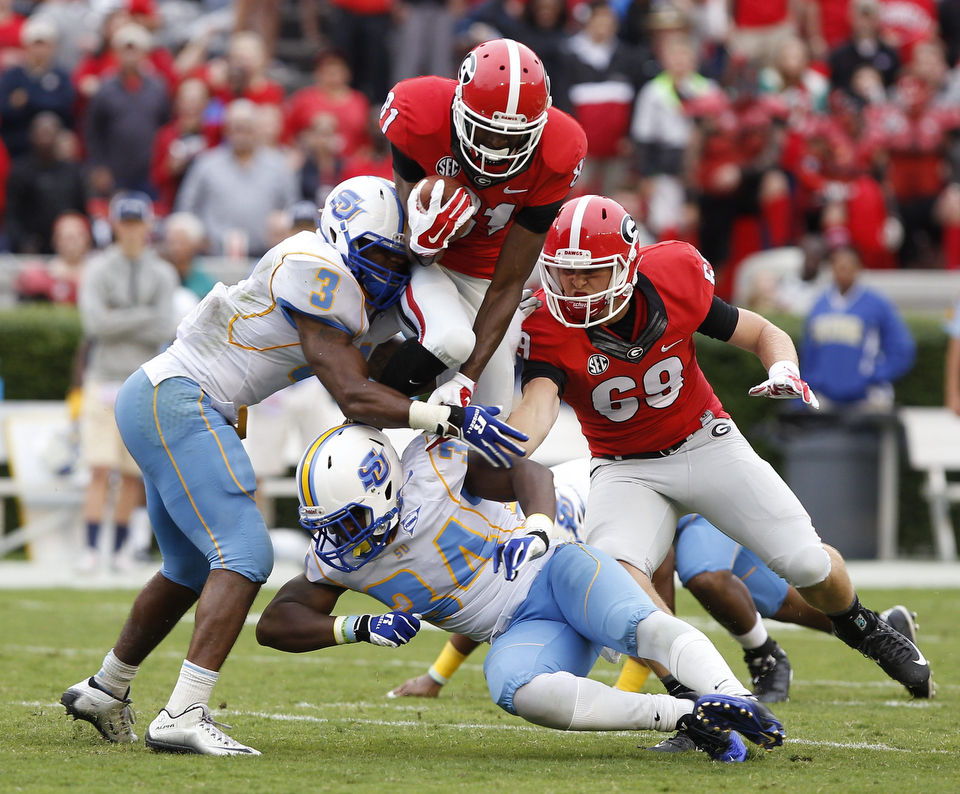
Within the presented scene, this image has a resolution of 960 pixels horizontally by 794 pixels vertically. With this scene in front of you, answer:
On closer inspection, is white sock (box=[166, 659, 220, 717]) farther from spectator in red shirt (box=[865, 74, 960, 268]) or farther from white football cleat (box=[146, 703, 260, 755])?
spectator in red shirt (box=[865, 74, 960, 268])

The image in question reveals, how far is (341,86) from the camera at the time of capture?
1251cm

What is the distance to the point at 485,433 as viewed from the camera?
4285mm

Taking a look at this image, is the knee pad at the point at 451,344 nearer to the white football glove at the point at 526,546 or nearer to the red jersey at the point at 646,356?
the red jersey at the point at 646,356

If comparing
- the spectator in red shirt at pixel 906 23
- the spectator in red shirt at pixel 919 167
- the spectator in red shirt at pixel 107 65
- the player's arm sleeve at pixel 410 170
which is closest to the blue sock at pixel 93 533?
the spectator in red shirt at pixel 107 65

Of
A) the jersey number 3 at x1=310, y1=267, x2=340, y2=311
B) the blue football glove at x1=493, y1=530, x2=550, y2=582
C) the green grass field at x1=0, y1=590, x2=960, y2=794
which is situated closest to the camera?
the green grass field at x1=0, y1=590, x2=960, y2=794

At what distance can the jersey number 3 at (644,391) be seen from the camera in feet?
16.2

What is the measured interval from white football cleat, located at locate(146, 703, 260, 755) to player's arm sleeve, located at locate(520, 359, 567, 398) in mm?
1501

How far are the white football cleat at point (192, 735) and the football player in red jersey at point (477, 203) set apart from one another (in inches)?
46.0

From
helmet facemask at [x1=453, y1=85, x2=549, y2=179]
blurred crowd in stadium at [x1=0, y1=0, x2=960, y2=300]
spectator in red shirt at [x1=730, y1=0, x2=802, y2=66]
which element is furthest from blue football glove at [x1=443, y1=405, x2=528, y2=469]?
spectator in red shirt at [x1=730, y1=0, x2=802, y2=66]

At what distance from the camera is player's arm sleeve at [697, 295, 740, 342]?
197 inches

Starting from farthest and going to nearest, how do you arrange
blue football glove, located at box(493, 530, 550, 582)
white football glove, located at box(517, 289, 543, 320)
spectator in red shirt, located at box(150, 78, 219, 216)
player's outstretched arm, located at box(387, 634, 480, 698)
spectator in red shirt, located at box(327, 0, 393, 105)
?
spectator in red shirt, located at box(327, 0, 393, 105), spectator in red shirt, located at box(150, 78, 219, 216), player's outstretched arm, located at box(387, 634, 480, 698), white football glove, located at box(517, 289, 543, 320), blue football glove, located at box(493, 530, 550, 582)

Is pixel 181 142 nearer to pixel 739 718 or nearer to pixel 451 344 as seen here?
pixel 451 344

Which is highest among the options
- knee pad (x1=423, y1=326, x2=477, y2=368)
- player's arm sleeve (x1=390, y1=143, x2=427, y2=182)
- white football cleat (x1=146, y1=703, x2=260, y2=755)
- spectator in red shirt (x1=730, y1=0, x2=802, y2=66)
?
spectator in red shirt (x1=730, y1=0, x2=802, y2=66)

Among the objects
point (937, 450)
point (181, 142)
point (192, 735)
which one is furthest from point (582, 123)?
point (192, 735)
